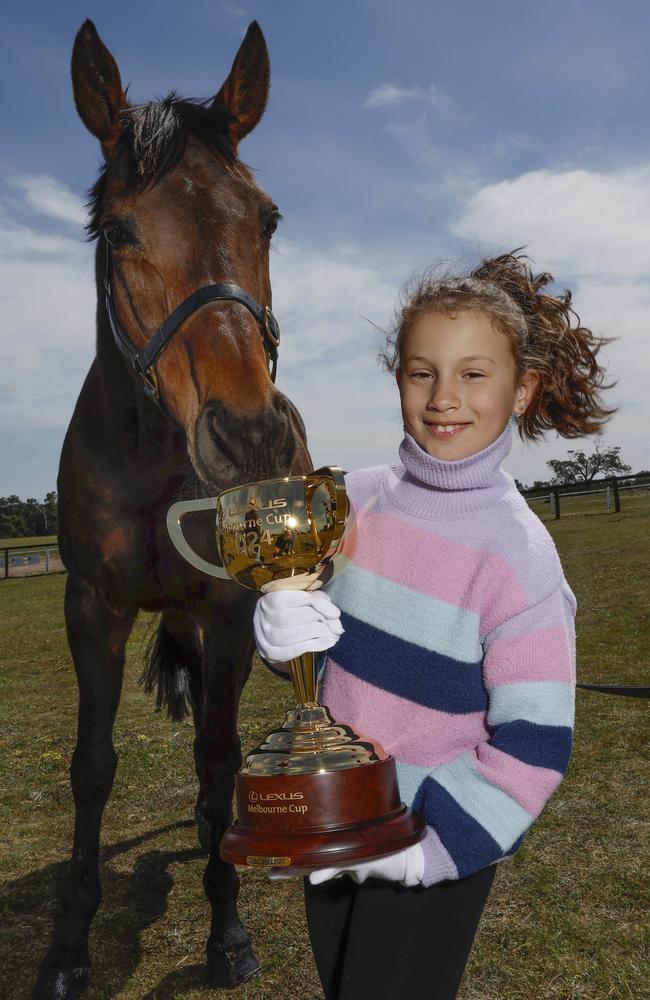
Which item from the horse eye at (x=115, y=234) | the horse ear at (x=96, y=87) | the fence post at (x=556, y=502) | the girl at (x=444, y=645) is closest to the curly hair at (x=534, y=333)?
the girl at (x=444, y=645)

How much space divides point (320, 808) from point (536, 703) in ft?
1.24

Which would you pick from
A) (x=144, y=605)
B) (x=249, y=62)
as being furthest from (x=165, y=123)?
(x=144, y=605)

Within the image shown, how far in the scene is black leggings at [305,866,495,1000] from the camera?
141cm

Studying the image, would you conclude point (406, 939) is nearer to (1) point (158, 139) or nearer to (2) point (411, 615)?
(2) point (411, 615)

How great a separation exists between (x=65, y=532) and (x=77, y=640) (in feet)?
1.35

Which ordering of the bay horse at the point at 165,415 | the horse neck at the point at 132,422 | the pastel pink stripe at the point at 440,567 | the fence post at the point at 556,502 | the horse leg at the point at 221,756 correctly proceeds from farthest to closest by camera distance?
the fence post at the point at 556,502 → the horse neck at the point at 132,422 → the horse leg at the point at 221,756 → the bay horse at the point at 165,415 → the pastel pink stripe at the point at 440,567

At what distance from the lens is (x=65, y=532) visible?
303 centimetres

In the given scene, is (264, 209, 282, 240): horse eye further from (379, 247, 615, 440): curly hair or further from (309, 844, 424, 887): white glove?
(309, 844, 424, 887): white glove

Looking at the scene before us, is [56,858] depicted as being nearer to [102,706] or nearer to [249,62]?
[102,706]

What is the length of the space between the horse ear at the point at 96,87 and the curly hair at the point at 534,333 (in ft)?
5.18

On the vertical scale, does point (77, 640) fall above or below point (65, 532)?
below

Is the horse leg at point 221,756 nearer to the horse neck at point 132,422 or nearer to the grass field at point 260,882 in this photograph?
the grass field at point 260,882

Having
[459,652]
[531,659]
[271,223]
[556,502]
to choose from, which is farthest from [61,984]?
[556,502]

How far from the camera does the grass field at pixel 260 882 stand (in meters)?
2.65
